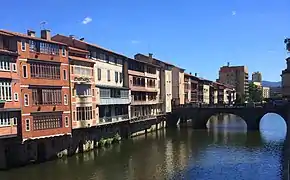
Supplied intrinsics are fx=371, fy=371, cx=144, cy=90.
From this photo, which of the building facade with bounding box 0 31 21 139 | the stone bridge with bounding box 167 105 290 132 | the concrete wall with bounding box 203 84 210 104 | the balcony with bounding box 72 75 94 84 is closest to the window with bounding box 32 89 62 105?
the building facade with bounding box 0 31 21 139

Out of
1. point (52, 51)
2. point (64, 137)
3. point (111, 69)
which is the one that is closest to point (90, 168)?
point (64, 137)

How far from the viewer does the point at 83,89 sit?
6231 cm

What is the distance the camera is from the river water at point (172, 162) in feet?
156

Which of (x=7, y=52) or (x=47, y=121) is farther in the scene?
(x=47, y=121)

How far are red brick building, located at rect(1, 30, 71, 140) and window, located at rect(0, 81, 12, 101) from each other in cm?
215

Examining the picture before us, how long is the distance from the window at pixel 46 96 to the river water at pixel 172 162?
29.1 feet

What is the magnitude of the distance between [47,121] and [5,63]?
11001 millimetres

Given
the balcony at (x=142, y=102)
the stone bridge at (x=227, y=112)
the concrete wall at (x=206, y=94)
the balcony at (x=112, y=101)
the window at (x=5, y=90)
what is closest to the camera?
the window at (x=5, y=90)

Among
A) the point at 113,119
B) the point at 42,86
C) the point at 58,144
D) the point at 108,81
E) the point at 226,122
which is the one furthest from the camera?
the point at 226,122

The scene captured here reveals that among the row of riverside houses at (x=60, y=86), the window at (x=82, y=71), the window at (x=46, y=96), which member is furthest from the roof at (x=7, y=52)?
the window at (x=82, y=71)

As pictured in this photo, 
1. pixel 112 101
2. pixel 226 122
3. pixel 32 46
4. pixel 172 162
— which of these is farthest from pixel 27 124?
pixel 226 122

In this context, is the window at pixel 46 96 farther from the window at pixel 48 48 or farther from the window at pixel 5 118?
the window at pixel 48 48

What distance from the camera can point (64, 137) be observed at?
191ft

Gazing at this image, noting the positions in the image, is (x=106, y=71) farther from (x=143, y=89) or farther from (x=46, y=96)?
(x=143, y=89)
